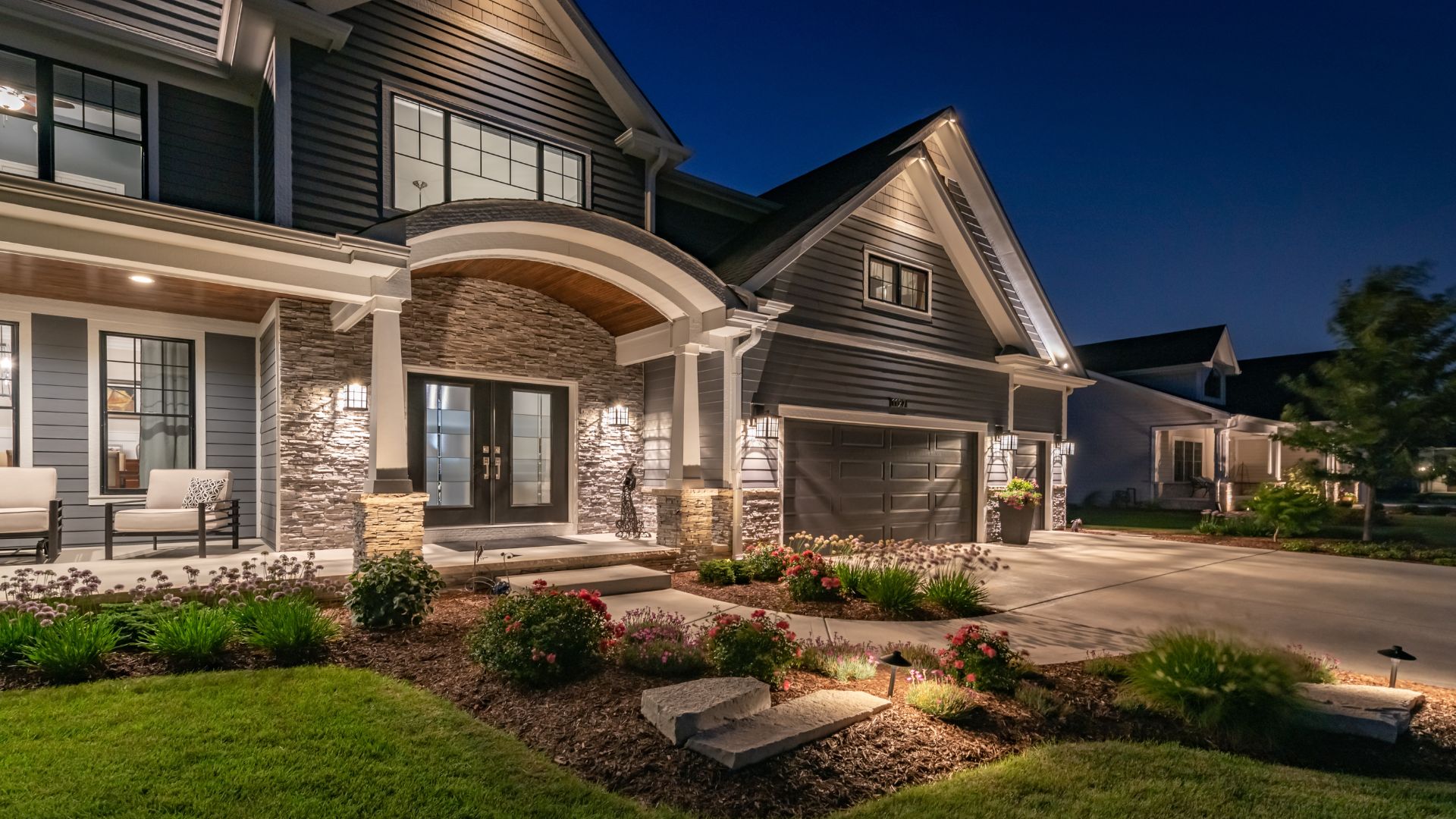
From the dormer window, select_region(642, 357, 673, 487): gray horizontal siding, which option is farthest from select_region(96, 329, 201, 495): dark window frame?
the dormer window

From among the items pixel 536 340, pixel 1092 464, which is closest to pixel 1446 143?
pixel 1092 464

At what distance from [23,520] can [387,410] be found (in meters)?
3.65

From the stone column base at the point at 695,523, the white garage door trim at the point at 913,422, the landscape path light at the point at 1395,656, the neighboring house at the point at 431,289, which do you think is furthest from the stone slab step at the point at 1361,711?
the white garage door trim at the point at 913,422

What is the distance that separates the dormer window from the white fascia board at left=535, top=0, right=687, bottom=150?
64.4 ft

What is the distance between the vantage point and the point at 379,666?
14.9ft

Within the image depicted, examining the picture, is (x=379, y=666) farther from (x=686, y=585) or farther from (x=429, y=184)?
(x=429, y=184)

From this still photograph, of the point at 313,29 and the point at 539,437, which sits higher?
the point at 313,29

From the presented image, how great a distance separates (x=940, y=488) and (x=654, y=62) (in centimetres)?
7869

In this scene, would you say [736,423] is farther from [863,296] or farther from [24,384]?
[24,384]

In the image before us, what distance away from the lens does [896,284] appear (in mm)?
11719

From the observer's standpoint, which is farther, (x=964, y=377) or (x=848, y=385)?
(x=964, y=377)

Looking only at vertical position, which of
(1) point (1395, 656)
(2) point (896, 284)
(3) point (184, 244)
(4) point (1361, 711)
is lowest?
(4) point (1361, 711)

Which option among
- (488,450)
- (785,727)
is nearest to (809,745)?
(785,727)

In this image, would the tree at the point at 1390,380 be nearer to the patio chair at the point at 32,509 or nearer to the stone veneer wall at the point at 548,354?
the stone veneer wall at the point at 548,354
